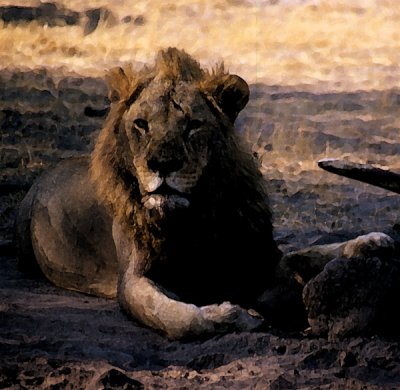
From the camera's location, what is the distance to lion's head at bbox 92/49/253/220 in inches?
187

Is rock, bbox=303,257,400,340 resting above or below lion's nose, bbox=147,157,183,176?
below

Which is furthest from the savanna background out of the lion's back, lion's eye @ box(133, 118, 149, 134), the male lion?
lion's eye @ box(133, 118, 149, 134)

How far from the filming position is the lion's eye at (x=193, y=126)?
4.88 m

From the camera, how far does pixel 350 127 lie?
9047mm

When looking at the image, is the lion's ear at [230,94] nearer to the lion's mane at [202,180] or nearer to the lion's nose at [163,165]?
the lion's mane at [202,180]

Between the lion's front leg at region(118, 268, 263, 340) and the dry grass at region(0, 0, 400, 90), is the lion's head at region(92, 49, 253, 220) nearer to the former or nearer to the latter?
the lion's front leg at region(118, 268, 263, 340)

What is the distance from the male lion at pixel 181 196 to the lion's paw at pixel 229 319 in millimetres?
21

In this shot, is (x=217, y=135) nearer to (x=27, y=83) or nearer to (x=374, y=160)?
(x=374, y=160)

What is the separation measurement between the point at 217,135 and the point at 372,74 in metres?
5.18

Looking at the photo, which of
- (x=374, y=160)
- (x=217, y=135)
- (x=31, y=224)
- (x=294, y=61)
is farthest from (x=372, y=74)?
(x=217, y=135)

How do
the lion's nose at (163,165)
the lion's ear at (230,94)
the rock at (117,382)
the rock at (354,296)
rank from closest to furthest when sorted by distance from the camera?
the rock at (117,382) < the rock at (354,296) < the lion's nose at (163,165) < the lion's ear at (230,94)

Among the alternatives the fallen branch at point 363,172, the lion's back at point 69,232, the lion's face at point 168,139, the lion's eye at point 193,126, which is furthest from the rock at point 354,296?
the lion's back at point 69,232

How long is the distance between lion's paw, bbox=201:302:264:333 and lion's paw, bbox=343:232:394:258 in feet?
1.48

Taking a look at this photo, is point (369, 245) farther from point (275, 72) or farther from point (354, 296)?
point (275, 72)
